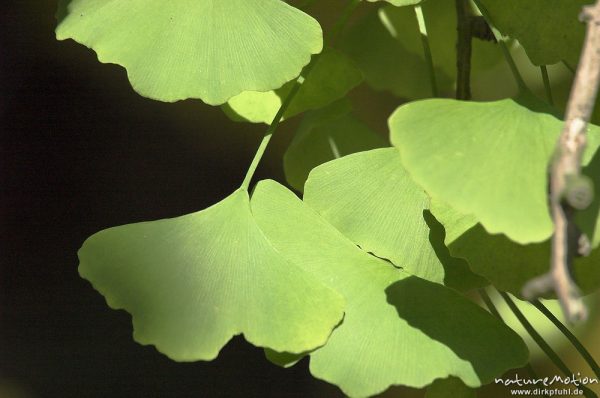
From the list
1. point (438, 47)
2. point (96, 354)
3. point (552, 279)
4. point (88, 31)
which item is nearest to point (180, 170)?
point (96, 354)

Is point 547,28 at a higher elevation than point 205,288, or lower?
higher

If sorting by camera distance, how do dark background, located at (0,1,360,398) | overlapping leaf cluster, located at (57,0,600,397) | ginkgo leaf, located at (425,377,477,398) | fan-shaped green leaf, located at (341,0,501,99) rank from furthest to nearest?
dark background, located at (0,1,360,398) < fan-shaped green leaf, located at (341,0,501,99) < ginkgo leaf, located at (425,377,477,398) < overlapping leaf cluster, located at (57,0,600,397)

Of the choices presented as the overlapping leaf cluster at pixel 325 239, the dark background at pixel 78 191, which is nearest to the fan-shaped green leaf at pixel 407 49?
the overlapping leaf cluster at pixel 325 239

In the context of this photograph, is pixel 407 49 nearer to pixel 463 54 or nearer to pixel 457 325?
pixel 463 54

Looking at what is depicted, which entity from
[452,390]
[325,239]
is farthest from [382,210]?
[452,390]

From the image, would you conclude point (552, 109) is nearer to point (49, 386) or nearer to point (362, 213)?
point (362, 213)

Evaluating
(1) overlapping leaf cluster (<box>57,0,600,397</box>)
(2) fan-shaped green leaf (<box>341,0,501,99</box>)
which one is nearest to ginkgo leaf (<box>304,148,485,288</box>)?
(1) overlapping leaf cluster (<box>57,0,600,397</box>)

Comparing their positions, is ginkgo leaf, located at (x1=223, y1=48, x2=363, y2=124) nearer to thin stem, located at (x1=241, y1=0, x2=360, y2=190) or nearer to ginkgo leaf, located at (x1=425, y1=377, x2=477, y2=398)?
thin stem, located at (x1=241, y1=0, x2=360, y2=190)
